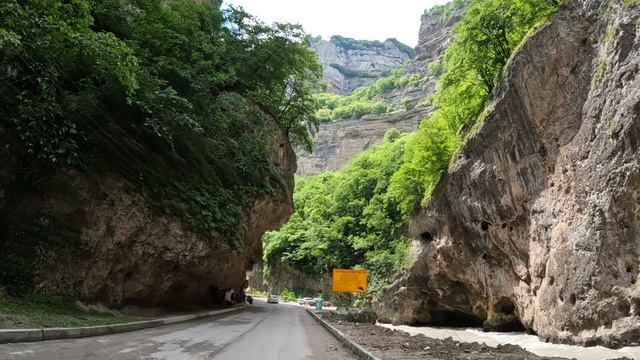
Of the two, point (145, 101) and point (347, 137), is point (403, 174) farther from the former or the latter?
point (347, 137)

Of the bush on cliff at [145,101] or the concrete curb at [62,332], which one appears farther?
the bush on cliff at [145,101]

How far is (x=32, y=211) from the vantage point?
14.9 m

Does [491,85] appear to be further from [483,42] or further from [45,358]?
[45,358]

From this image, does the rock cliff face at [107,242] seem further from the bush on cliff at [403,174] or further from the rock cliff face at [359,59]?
the rock cliff face at [359,59]

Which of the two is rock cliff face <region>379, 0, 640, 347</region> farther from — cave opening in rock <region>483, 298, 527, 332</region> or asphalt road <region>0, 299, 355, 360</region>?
asphalt road <region>0, 299, 355, 360</region>

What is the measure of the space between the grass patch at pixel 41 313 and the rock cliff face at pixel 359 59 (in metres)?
160

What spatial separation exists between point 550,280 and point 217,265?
1520cm

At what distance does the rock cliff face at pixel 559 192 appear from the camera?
52.6 ft

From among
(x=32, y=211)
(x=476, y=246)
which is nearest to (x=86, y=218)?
(x=32, y=211)

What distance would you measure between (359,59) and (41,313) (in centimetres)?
18892

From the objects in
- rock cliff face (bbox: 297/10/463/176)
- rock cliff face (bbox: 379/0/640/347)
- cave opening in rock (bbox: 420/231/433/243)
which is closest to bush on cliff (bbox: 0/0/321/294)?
cave opening in rock (bbox: 420/231/433/243)

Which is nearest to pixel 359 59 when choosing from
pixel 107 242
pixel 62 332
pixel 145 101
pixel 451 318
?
pixel 451 318

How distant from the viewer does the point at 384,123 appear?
103688mm

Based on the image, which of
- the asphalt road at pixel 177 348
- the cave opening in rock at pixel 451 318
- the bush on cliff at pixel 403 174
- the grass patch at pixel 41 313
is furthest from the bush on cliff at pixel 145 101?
the cave opening in rock at pixel 451 318
